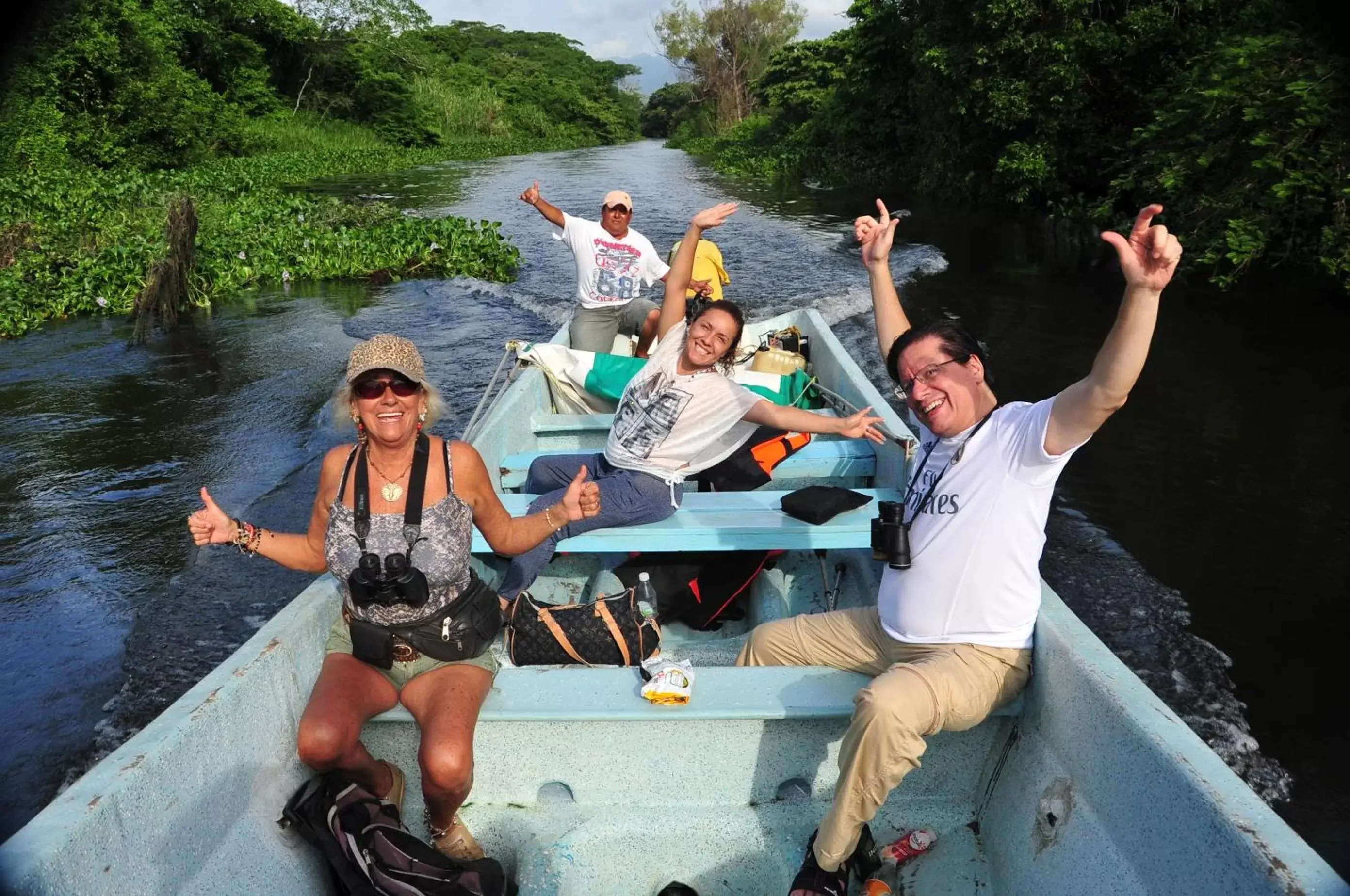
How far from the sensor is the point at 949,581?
102 inches

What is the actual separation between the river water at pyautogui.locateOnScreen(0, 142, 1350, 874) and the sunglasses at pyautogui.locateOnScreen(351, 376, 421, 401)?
2673 mm

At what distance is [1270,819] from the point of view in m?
1.87

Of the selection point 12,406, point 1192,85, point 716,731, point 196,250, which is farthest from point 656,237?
point 716,731

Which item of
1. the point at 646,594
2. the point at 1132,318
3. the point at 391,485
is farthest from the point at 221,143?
the point at 1132,318

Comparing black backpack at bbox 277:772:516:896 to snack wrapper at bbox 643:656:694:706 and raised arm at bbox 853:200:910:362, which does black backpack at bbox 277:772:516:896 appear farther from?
raised arm at bbox 853:200:910:362

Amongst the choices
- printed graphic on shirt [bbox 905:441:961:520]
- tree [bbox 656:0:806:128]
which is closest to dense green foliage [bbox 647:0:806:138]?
tree [bbox 656:0:806:128]

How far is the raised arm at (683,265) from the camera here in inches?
172

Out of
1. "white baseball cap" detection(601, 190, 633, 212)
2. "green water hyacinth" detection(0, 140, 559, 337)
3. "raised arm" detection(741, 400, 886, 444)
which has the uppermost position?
"white baseball cap" detection(601, 190, 633, 212)

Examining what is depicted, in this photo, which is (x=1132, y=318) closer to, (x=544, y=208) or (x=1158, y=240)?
(x=1158, y=240)

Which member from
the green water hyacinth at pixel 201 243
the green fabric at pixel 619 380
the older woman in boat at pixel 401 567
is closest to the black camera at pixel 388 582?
the older woman in boat at pixel 401 567

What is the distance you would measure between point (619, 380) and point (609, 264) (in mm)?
1494

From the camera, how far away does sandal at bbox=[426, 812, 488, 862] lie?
8.52 feet

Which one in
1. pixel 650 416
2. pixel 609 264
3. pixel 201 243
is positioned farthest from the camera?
pixel 201 243

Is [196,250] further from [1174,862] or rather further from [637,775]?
[1174,862]
